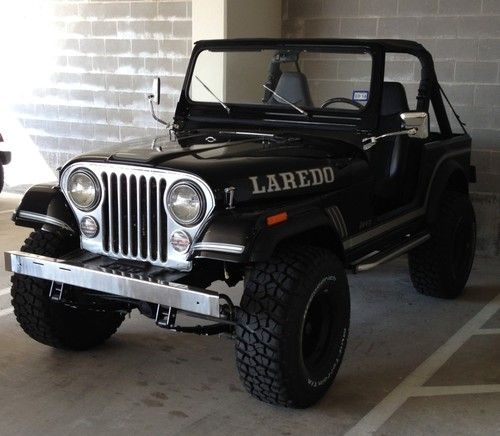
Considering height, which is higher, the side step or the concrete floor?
the side step

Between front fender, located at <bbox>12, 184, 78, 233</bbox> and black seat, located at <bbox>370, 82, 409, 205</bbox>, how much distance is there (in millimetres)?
1702

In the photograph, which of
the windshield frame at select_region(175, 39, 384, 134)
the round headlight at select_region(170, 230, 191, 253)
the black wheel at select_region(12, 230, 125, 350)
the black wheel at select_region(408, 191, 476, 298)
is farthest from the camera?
the black wheel at select_region(408, 191, 476, 298)

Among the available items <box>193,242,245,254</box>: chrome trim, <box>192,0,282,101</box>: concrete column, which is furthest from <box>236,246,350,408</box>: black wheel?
<box>192,0,282,101</box>: concrete column

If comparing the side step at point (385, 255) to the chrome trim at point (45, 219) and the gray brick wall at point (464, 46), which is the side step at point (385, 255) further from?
the gray brick wall at point (464, 46)

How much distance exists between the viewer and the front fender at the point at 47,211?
3.65 metres

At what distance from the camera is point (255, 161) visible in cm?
350

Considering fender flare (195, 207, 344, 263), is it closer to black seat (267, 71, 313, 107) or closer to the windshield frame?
the windshield frame

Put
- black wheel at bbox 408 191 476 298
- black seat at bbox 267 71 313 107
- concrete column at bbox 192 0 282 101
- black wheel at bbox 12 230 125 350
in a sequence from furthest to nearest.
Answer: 1. concrete column at bbox 192 0 282 101
2. black wheel at bbox 408 191 476 298
3. black seat at bbox 267 71 313 107
4. black wheel at bbox 12 230 125 350

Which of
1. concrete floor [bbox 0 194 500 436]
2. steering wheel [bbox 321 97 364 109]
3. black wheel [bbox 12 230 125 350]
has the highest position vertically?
steering wheel [bbox 321 97 364 109]

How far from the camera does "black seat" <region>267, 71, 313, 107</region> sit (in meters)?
4.52

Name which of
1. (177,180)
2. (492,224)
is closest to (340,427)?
(177,180)

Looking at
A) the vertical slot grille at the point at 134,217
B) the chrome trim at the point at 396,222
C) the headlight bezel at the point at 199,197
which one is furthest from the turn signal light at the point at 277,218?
the chrome trim at the point at 396,222

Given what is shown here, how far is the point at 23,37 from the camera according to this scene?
8.86 m

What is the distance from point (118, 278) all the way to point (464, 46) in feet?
14.3
